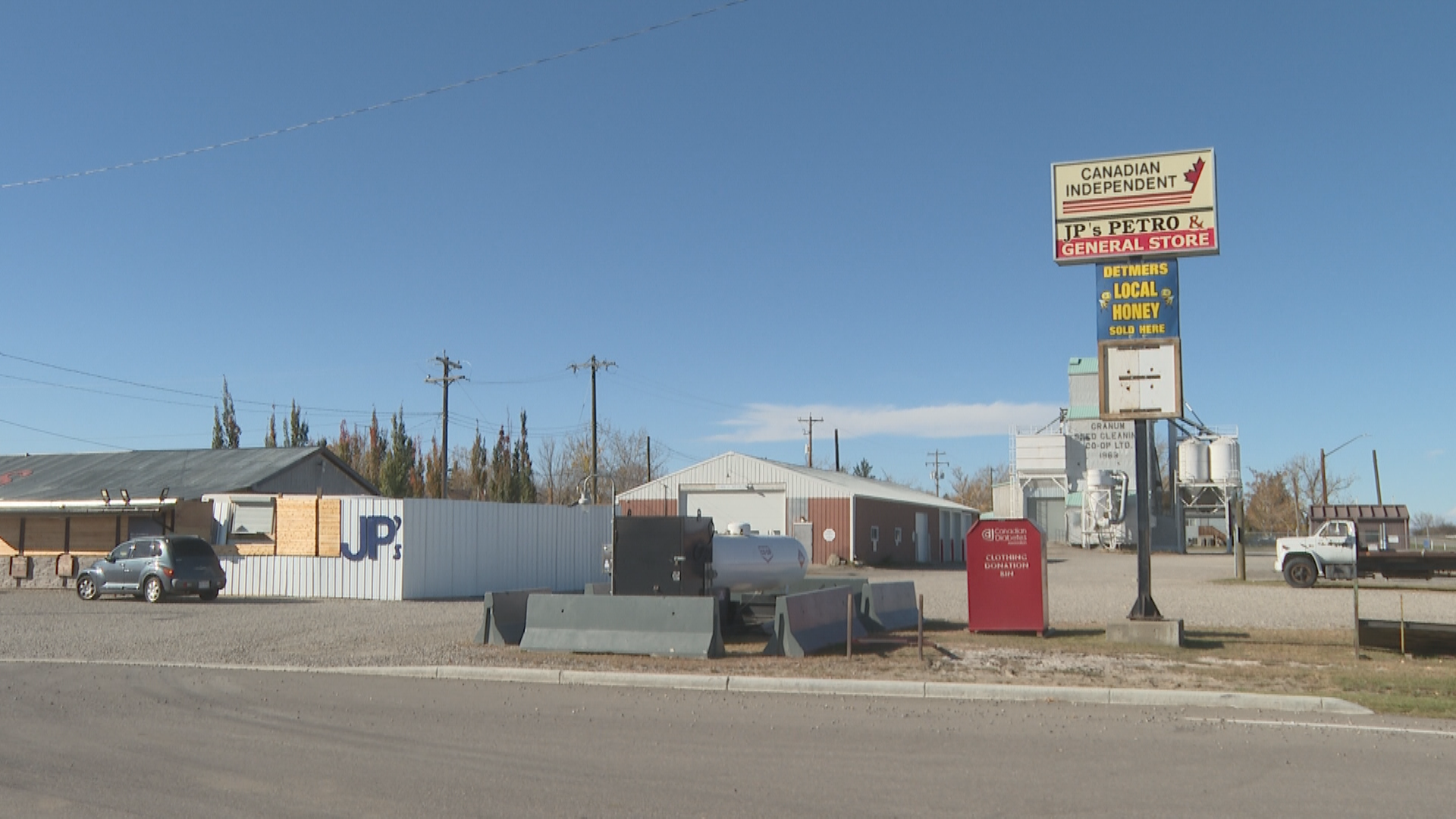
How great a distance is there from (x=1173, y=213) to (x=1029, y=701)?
857 centimetres

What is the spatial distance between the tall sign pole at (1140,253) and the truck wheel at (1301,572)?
18892 millimetres

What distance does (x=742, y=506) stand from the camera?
5212 cm

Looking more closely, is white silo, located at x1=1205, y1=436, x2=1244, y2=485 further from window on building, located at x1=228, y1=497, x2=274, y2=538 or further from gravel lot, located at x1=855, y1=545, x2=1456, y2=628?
window on building, located at x1=228, y1=497, x2=274, y2=538

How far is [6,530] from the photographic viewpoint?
32375 mm

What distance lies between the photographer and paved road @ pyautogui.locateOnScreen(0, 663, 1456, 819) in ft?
23.4

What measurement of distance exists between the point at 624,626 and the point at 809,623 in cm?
249

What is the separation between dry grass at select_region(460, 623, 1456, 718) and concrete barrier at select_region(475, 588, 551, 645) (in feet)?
0.75

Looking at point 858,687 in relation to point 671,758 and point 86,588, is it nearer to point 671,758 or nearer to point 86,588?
point 671,758

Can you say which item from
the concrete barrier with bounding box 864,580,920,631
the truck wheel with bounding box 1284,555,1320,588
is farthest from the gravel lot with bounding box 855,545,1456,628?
the concrete barrier with bounding box 864,580,920,631

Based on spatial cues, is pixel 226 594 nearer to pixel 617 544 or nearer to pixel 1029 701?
pixel 617 544

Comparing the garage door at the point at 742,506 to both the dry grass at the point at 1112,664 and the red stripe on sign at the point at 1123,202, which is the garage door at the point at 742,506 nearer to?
the dry grass at the point at 1112,664


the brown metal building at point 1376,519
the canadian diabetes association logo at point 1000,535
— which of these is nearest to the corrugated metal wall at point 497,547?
the canadian diabetes association logo at point 1000,535

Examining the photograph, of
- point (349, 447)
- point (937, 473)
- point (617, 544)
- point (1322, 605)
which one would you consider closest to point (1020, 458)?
point (937, 473)

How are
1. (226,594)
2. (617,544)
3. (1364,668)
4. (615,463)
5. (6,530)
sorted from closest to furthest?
(1364,668), (617,544), (226,594), (6,530), (615,463)
